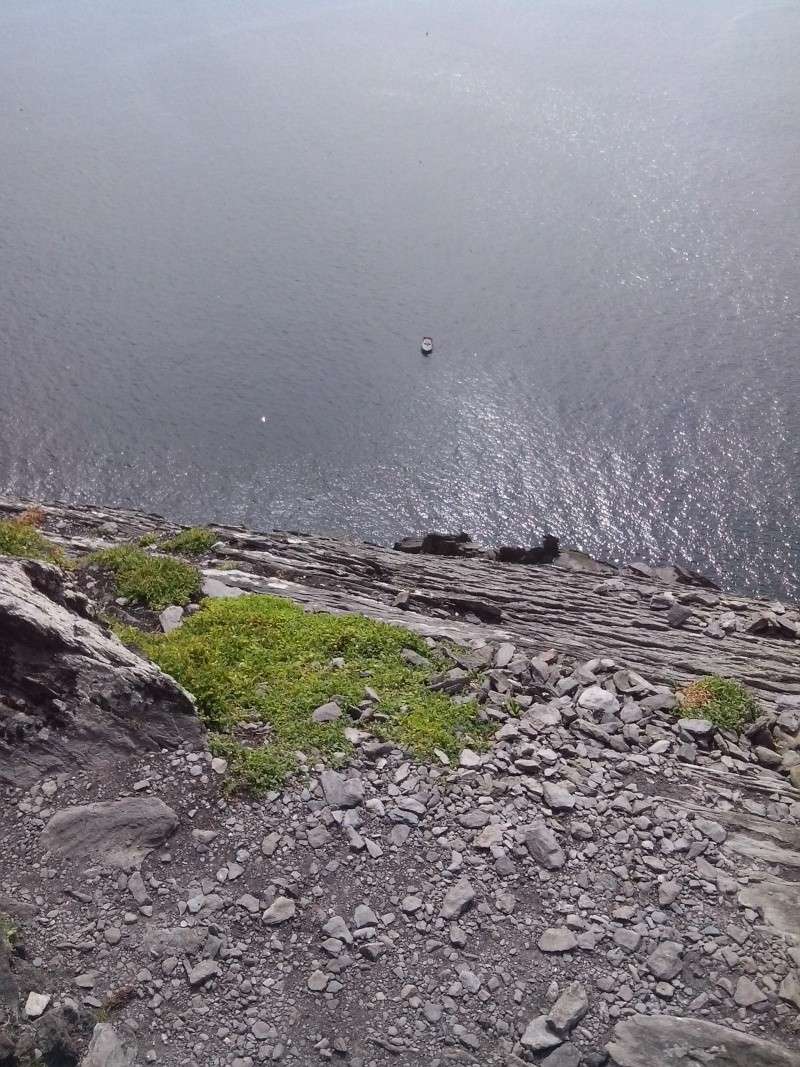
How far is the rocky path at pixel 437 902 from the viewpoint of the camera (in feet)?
28.6

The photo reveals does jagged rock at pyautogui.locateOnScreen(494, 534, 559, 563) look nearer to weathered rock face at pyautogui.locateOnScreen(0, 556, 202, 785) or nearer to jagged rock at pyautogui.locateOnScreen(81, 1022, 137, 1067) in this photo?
weathered rock face at pyautogui.locateOnScreen(0, 556, 202, 785)

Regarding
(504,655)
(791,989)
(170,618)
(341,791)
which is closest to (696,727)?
(504,655)

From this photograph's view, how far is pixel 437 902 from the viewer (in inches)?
395

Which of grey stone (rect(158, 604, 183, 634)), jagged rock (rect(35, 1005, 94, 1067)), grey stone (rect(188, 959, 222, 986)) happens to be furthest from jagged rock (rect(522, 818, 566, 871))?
grey stone (rect(158, 604, 183, 634))

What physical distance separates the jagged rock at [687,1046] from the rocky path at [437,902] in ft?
0.06

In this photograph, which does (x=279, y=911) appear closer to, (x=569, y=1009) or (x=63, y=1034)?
(x=63, y=1034)

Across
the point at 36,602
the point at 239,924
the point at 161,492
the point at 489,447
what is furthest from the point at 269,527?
A: the point at 239,924

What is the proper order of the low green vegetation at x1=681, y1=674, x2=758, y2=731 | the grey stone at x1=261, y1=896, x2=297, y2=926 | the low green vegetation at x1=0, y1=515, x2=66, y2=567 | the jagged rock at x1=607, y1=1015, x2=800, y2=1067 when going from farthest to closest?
the low green vegetation at x1=0, y1=515, x2=66, y2=567 < the low green vegetation at x1=681, y1=674, x2=758, y2=731 < the grey stone at x1=261, y1=896, x2=297, y2=926 < the jagged rock at x1=607, y1=1015, x2=800, y2=1067

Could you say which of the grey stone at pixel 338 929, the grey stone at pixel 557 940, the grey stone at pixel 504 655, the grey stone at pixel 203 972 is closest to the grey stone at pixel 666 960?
the grey stone at pixel 557 940

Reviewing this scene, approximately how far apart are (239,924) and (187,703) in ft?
10.5

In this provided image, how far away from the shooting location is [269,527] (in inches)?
1176

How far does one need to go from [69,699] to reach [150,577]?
3998 mm

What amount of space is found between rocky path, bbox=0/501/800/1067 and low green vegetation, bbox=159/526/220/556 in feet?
21.6

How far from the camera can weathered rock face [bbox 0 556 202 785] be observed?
11.3 meters
